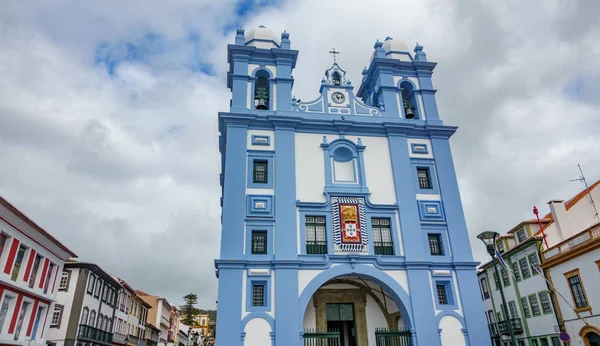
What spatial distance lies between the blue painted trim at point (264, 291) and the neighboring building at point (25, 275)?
8.09m

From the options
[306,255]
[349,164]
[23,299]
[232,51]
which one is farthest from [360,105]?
[23,299]

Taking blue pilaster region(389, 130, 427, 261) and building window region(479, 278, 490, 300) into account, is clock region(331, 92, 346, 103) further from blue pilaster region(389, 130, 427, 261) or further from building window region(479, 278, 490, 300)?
building window region(479, 278, 490, 300)

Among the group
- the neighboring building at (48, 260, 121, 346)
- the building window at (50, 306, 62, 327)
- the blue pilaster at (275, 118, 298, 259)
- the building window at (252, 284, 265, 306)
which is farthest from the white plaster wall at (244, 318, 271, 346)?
the building window at (50, 306, 62, 327)

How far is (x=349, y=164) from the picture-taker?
22.3 m

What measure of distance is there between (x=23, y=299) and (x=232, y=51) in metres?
16.0

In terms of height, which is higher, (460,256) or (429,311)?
(460,256)

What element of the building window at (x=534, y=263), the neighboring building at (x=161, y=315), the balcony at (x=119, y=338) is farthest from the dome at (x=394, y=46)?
the neighboring building at (x=161, y=315)

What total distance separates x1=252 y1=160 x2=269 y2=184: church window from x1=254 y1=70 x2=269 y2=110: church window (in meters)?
3.63

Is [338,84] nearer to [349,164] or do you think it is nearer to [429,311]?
[349,164]

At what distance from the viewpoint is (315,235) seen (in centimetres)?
2014

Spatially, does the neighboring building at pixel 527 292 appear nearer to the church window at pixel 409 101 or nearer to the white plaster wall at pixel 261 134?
the church window at pixel 409 101

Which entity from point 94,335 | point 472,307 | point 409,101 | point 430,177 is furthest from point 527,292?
point 94,335

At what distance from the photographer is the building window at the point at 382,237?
20.3m

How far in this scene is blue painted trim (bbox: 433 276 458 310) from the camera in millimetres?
19328
